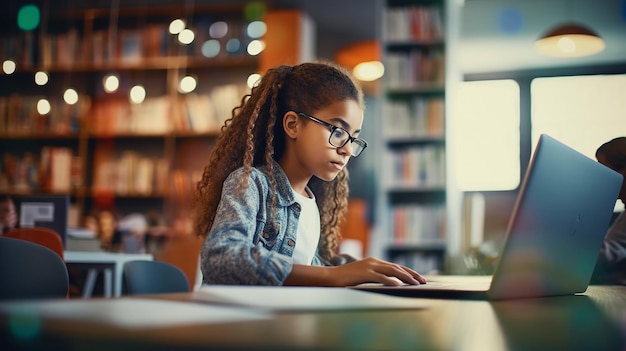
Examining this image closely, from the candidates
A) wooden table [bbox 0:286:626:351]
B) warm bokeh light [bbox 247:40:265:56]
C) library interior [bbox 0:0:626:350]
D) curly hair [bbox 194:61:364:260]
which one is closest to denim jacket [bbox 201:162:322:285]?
curly hair [bbox 194:61:364:260]

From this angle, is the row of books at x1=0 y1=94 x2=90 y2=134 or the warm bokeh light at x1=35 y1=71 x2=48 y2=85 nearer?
the row of books at x1=0 y1=94 x2=90 y2=134

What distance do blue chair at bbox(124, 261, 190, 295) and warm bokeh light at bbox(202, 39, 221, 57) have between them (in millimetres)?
4127

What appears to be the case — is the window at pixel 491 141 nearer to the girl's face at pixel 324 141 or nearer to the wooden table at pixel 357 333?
the girl's face at pixel 324 141

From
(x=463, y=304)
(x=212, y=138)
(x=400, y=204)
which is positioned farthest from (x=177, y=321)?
(x=212, y=138)

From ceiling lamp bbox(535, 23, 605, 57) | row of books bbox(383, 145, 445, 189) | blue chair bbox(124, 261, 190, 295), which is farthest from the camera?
ceiling lamp bbox(535, 23, 605, 57)

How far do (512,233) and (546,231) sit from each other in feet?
0.35

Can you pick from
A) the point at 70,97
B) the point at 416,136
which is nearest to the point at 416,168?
the point at 416,136

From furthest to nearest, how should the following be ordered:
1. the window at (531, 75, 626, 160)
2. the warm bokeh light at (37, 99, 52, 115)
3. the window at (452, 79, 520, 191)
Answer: the window at (452, 79, 520, 191) → the window at (531, 75, 626, 160) → the warm bokeh light at (37, 99, 52, 115)

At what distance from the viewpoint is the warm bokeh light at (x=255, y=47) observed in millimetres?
5496

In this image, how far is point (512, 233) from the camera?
853 millimetres

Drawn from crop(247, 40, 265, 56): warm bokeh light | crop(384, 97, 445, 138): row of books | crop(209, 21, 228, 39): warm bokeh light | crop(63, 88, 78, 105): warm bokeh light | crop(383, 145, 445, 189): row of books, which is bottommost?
crop(383, 145, 445, 189): row of books

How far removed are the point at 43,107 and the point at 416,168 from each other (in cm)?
321

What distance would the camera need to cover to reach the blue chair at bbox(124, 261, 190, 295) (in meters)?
1.33

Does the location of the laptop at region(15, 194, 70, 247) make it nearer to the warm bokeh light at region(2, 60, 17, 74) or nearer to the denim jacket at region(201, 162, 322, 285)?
the denim jacket at region(201, 162, 322, 285)
